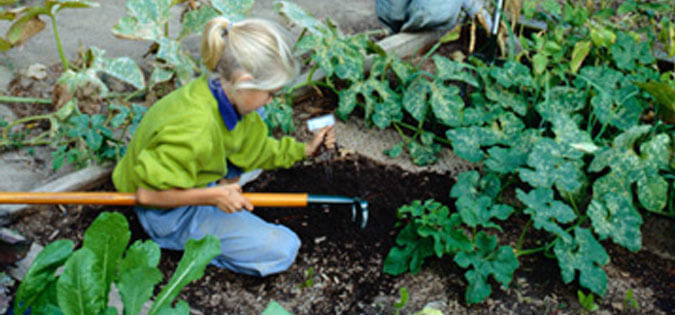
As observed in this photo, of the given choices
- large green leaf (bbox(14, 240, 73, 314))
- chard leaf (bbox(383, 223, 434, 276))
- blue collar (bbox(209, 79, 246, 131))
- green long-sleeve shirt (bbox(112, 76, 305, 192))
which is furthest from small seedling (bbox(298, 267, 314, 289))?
large green leaf (bbox(14, 240, 73, 314))

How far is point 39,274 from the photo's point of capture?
1274 millimetres

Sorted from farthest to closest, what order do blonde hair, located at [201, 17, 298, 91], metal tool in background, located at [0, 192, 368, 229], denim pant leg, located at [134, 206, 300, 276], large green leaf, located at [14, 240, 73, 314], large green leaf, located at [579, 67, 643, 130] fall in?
large green leaf, located at [579, 67, 643, 130] < denim pant leg, located at [134, 206, 300, 276] < metal tool in background, located at [0, 192, 368, 229] < blonde hair, located at [201, 17, 298, 91] < large green leaf, located at [14, 240, 73, 314]

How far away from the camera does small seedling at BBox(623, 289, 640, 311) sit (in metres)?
1.97

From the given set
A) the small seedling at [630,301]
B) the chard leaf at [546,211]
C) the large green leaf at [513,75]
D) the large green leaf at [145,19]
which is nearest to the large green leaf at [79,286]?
the chard leaf at [546,211]

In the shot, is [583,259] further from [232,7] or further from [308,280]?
[232,7]

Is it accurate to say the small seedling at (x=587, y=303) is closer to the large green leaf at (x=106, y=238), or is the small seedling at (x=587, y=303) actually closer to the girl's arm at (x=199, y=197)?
the girl's arm at (x=199, y=197)

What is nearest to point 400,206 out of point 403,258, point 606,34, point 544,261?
point 403,258

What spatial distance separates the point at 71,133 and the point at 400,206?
1.21 m

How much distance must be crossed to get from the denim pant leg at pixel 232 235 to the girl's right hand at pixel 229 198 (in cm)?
21

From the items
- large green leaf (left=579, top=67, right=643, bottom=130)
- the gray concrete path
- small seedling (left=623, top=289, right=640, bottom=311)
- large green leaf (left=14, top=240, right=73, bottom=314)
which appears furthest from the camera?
the gray concrete path

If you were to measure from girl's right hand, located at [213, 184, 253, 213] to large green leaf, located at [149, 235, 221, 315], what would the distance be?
521 mm

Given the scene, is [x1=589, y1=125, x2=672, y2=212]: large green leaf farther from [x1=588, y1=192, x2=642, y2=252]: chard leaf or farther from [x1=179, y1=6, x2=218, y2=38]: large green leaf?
[x1=179, y1=6, x2=218, y2=38]: large green leaf

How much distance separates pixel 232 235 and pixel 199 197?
0.80 feet

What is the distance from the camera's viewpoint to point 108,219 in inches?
50.6
